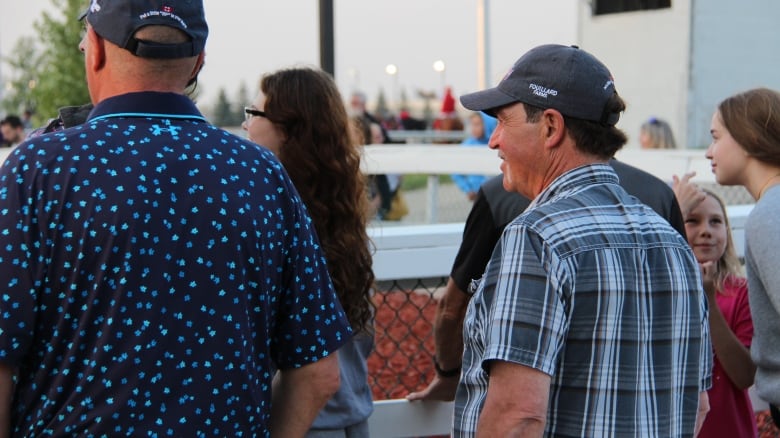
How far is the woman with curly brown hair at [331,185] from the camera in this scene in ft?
9.02

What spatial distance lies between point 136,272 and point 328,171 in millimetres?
1053

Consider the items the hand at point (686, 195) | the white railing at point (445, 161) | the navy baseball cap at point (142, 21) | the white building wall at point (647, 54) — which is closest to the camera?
the navy baseball cap at point (142, 21)

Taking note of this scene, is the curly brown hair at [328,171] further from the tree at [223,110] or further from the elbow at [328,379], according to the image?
the tree at [223,110]

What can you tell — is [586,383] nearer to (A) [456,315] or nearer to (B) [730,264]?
(A) [456,315]

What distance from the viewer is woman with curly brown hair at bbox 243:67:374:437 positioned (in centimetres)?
275

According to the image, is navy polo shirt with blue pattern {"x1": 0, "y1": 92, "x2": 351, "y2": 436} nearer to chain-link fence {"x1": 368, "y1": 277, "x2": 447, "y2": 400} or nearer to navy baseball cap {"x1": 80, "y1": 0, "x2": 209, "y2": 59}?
navy baseball cap {"x1": 80, "y1": 0, "x2": 209, "y2": 59}

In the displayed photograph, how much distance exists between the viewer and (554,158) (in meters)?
2.25

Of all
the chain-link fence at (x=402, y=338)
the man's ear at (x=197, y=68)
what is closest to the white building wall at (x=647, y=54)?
the chain-link fence at (x=402, y=338)

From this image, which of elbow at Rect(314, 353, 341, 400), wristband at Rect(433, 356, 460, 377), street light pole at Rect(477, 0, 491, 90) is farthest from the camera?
street light pole at Rect(477, 0, 491, 90)

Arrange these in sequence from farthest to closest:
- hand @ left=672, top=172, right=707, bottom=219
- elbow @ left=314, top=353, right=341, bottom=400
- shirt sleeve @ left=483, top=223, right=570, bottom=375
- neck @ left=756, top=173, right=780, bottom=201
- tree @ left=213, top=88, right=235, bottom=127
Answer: tree @ left=213, top=88, right=235, bottom=127 → hand @ left=672, top=172, right=707, bottom=219 → neck @ left=756, top=173, right=780, bottom=201 → elbow @ left=314, top=353, right=341, bottom=400 → shirt sleeve @ left=483, top=223, right=570, bottom=375

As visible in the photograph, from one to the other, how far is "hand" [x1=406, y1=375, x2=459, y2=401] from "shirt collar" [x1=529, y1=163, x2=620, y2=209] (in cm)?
123

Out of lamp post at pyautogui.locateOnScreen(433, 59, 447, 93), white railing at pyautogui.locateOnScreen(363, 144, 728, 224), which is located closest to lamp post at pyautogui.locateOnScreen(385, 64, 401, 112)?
lamp post at pyautogui.locateOnScreen(433, 59, 447, 93)

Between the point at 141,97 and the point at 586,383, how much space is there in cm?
106

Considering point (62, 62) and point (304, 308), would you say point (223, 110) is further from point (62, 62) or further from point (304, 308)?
point (304, 308)
